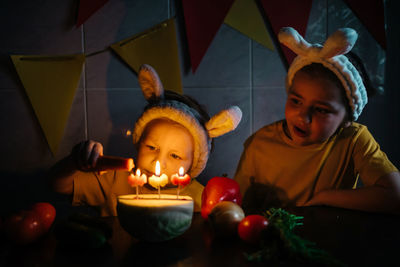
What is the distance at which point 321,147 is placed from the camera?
4.34 ft

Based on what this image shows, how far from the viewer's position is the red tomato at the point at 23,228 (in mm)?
738

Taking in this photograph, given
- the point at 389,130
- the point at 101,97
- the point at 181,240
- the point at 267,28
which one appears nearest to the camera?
the point at 181,240

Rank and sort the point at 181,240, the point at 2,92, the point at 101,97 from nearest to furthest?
the point at 181,240 → the point at 2,92 → the point at 101,97

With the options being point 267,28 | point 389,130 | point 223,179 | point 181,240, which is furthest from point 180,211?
point 389,130

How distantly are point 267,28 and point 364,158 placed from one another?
2.72 feet

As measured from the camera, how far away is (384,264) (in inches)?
26.3

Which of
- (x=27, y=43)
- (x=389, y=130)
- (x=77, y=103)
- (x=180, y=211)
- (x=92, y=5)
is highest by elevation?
(x=92, y=5)

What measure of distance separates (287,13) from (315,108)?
2.40 feet

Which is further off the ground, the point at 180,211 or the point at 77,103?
the point at 77,103

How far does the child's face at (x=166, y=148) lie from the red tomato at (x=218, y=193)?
0.54ft

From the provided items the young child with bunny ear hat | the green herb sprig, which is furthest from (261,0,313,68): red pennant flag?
the green herb sprig

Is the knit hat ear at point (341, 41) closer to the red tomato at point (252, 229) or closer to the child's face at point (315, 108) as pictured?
the child's face at point (315, 108)

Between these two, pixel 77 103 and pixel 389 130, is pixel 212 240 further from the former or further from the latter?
pixel 389 130

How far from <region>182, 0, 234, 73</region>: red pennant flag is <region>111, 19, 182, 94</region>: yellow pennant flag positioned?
2.9 inches
